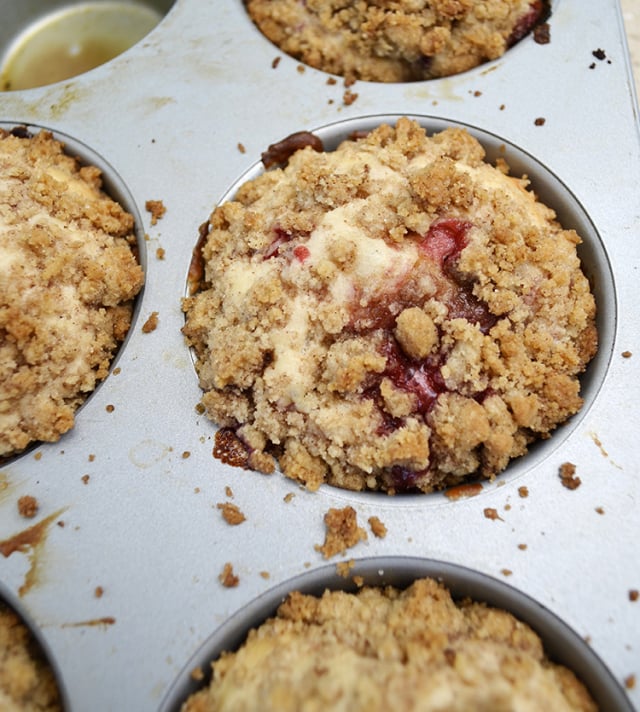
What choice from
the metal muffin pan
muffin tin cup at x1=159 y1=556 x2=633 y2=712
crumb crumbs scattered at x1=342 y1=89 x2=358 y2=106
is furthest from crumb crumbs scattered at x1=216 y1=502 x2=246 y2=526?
crumb crumbs scattered at x1=342 y1=89 x2=358 y2=106

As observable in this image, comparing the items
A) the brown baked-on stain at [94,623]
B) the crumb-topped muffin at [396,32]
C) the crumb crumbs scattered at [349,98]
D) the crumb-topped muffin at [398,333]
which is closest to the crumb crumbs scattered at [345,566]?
the crumb-topped muffin at [398,333]

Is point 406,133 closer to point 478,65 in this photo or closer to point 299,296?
point 478,65

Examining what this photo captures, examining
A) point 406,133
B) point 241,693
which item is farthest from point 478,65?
point 241,693

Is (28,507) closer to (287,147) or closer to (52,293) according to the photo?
(52,293)

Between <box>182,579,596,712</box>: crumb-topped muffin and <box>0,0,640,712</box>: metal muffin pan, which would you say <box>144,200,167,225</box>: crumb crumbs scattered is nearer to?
<box>0,0,640,712</box>: metal muffin pan

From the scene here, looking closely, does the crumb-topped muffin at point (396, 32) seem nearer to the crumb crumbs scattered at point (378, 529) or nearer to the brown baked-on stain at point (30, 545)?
the crumb crumbs scattered at point (378, 529)

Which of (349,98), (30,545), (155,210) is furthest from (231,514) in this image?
(349,98)
